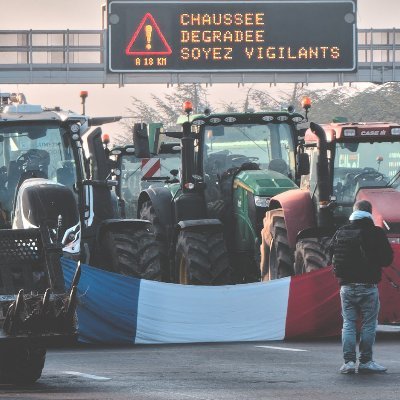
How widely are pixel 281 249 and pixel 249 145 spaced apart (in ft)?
10.7

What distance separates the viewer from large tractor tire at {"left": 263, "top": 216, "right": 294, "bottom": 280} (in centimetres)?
2334

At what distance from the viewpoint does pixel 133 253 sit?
2228 cm

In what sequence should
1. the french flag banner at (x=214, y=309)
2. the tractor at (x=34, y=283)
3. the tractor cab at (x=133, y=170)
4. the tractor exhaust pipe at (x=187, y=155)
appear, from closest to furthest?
the tractor at (x=34, y=283)
the french flag banner at (x=214, y=309)
the tractor exhaust pipe at (x=187, y=155)
the tractor cab at (x=133, y=170)

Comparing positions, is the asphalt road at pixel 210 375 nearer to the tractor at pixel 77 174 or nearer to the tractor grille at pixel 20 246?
the tractor grille at pixel 20 246

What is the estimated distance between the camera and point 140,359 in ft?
63.4

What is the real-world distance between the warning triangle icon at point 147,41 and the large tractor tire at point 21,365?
75.0 ft

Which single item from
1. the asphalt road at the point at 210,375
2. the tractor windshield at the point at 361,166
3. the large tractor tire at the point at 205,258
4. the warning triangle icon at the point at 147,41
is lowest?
the asphalt road at the point at 210,375

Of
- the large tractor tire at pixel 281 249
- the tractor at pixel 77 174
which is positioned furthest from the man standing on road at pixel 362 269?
the large tractor tire at pixel 281 249

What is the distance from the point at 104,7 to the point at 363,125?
54.0 feet

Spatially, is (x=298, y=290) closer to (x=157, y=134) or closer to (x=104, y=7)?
(x=157, y=134)

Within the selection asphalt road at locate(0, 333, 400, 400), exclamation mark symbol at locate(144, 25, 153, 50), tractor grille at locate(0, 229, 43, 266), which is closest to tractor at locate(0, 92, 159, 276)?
asphalt road at locate(0, 333, 400, 400)

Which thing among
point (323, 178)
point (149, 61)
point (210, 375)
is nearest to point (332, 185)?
point (323, 178)

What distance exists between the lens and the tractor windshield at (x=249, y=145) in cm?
2634

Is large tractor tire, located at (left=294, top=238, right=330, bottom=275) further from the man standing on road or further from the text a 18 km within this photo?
the text a 18 km
